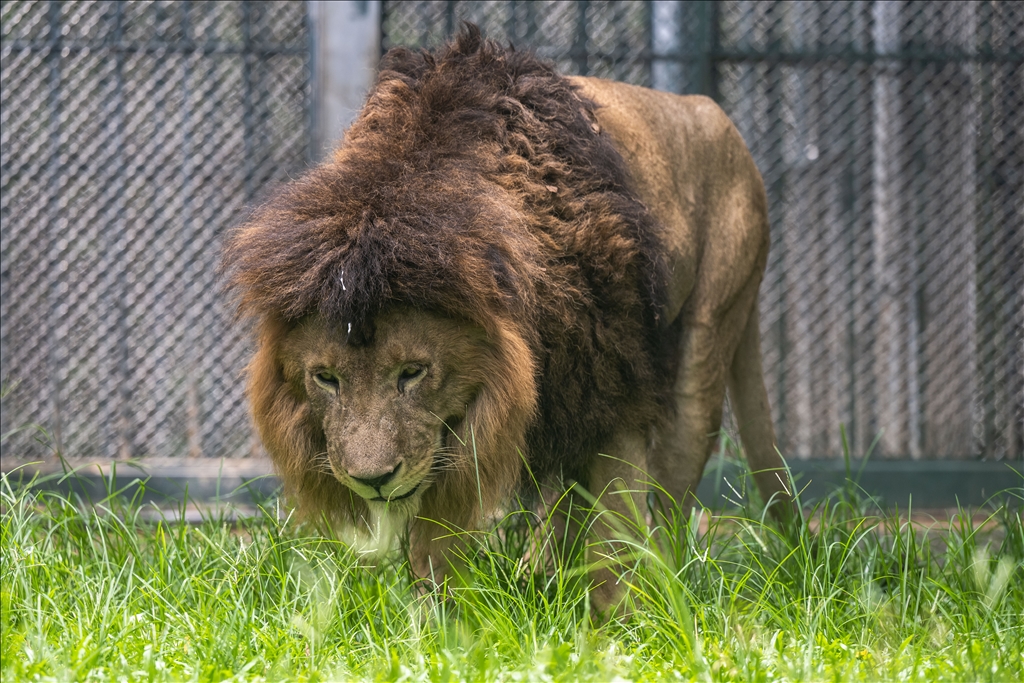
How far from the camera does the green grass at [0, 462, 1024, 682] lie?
2.22 meters

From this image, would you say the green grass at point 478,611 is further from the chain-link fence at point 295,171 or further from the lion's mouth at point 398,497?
the chain-link fence at point 295,171

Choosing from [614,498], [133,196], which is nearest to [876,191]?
[614,498]

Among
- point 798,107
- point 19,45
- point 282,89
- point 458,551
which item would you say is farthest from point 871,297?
point 19,45

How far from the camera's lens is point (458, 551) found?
9.42 feet

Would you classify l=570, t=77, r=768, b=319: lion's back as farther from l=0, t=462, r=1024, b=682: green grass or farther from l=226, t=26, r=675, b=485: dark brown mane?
l=0, t=462, r=1024, b=682: green grass

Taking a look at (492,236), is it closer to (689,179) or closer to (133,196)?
(689,179)

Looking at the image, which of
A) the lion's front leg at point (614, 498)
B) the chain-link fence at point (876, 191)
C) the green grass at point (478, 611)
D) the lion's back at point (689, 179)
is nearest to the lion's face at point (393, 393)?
the green grass at point (478, 611)

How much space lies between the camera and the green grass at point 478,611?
2221mm

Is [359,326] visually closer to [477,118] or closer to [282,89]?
[477,118]

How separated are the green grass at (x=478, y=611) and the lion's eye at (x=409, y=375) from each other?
50 centimetres

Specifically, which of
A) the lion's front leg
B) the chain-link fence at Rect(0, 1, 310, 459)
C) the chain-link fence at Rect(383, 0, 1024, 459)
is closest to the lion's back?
the lion's front leg

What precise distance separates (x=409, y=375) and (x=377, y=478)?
28cm

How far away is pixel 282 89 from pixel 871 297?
3.56 metres

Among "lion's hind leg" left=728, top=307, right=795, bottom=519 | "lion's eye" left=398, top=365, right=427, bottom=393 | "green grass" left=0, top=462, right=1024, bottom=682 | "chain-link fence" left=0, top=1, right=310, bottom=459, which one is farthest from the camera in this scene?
"chain-link fence" left=0, top=1, right=310, bottom=459
